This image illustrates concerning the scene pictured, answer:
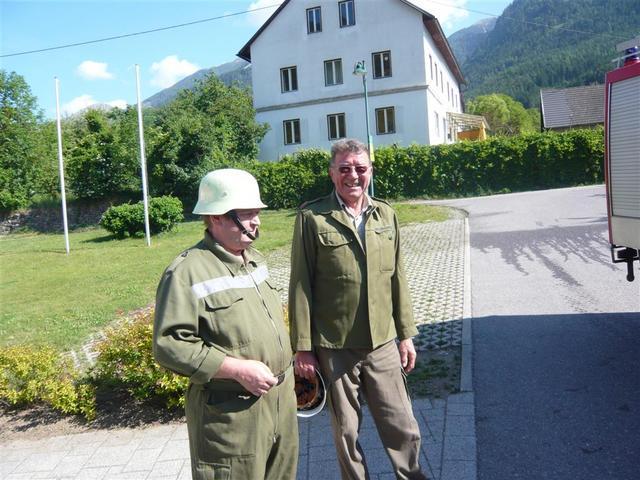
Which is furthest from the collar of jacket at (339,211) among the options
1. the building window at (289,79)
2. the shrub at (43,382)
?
the building window at (289,79)

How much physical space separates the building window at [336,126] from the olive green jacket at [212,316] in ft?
110

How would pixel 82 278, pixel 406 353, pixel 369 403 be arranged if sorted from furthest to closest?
1. pixel 82 278
2. pixel 406 353
3. pixel 369 403

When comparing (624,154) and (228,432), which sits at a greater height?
(624,154)

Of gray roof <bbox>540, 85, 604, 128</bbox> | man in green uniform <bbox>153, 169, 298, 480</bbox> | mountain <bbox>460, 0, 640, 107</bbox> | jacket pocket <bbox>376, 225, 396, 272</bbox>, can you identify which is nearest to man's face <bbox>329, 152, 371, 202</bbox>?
jacket pocket <bbox>376, 225, 396, 272</bbox>

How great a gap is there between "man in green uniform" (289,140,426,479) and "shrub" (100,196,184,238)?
1928 centimetres

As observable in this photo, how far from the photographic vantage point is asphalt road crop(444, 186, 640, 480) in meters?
4.00

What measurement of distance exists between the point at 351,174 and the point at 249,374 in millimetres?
1326

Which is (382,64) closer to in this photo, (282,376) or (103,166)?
(103,166)

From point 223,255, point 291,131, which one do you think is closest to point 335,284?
point 223,255

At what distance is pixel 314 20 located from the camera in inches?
1405

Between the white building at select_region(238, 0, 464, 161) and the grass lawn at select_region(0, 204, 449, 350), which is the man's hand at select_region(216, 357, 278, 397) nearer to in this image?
the grass lawn at select_region(0, 204, 449, 350)

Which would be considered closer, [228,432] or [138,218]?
[228,432]

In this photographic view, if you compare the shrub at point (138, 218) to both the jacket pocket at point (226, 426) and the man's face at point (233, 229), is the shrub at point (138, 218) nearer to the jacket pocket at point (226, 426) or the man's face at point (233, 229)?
the man's face at point (233, 229)

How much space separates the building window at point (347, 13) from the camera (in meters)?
34.6
